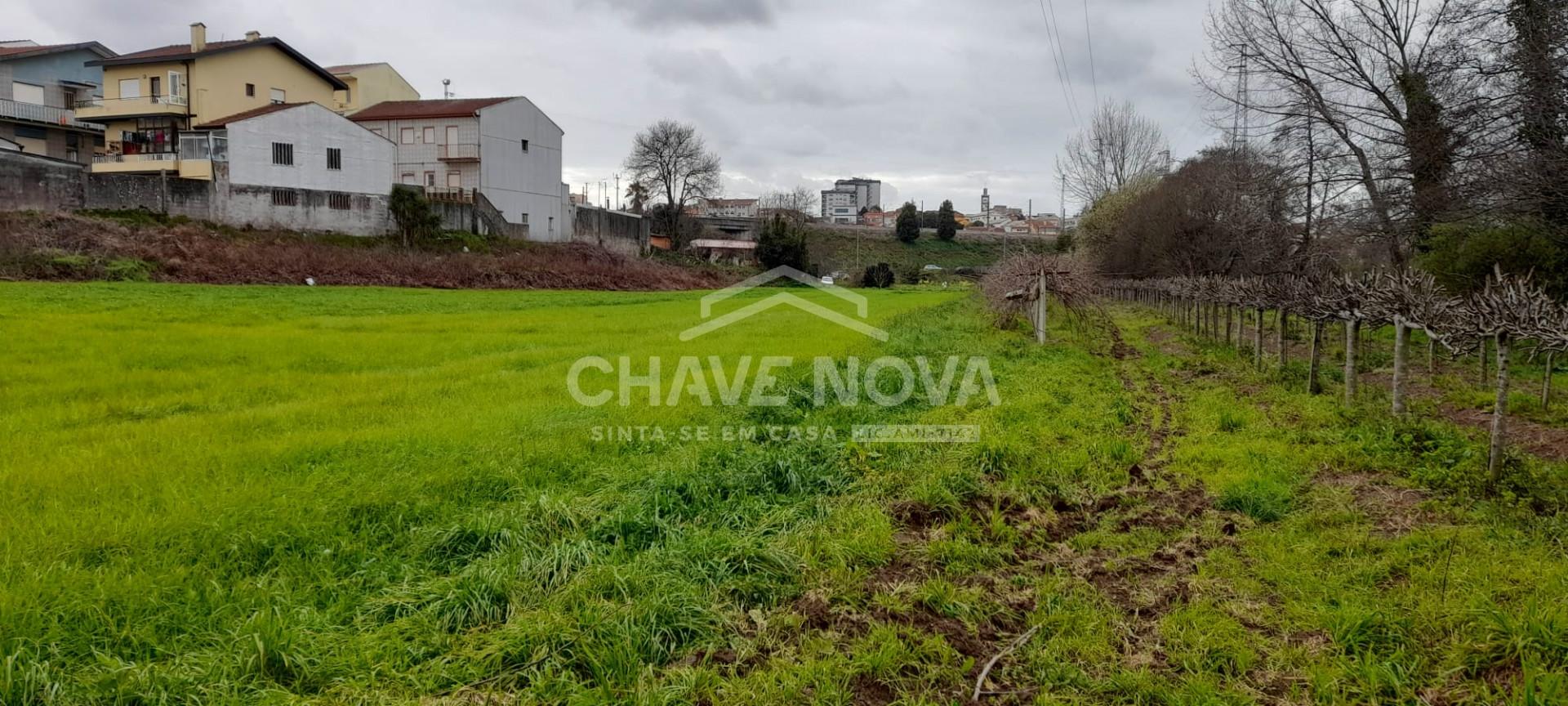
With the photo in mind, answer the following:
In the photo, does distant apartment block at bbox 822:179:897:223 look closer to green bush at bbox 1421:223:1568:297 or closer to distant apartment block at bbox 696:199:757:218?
distant apartment block at bbox 696:199:757:218

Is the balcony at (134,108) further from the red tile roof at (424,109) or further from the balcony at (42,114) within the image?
the red tile roof at (424,109)

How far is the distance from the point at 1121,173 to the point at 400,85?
53.4m

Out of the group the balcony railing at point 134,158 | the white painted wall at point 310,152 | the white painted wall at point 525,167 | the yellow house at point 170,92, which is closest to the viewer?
the white painted wall at point 310,152

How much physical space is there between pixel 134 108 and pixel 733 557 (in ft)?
166

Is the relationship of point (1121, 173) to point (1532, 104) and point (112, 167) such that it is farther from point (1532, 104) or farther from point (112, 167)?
A: point (112, 167)

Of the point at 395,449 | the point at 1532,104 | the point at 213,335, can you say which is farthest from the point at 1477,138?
the point at 213,335

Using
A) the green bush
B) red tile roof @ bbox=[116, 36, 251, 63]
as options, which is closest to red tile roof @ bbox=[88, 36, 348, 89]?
red tile roof @ bbox=[116, 36, 251, 63]

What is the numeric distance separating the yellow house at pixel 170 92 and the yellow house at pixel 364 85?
25.9 feet

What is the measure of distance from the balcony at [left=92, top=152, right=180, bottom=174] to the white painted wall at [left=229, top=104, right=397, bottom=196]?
13.1 ft

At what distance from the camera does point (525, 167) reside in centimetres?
4831

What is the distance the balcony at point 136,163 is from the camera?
3753 cm

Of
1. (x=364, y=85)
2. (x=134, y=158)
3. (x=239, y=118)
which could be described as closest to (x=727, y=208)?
(x=364, y=85)

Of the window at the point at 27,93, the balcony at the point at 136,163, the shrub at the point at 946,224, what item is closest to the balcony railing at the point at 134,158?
the balcony at the point at 136,163

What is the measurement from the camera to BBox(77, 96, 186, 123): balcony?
4019cm
